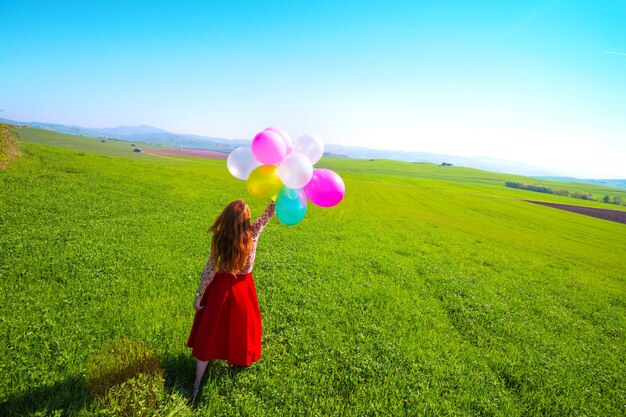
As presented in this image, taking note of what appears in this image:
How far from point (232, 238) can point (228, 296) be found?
0.94 metres

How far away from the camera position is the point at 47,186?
16.2 m

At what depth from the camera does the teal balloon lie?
4559 millimetres

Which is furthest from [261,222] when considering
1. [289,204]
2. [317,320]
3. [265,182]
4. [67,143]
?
[67,143]

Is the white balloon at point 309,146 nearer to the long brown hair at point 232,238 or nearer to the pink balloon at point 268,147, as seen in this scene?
the pink balloon at point 268,147

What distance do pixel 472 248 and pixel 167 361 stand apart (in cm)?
1659

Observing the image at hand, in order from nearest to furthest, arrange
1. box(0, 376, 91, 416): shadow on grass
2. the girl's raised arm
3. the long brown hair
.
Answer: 1. box(0, 376, 91, 416): shadow on grass
2. the long brown hair
3. the girl's raised arm

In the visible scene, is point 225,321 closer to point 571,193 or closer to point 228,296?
point 228,296

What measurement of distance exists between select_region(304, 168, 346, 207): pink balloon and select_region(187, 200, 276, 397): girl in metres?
0.81

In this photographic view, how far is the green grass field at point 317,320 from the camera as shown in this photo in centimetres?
457

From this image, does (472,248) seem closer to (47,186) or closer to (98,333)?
(98,333)

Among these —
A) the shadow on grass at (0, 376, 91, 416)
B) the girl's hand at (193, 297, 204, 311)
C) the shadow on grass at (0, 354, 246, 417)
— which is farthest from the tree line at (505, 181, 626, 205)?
the shadow on grass at (0, 376, 91, 416)

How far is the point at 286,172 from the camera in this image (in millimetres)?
4266

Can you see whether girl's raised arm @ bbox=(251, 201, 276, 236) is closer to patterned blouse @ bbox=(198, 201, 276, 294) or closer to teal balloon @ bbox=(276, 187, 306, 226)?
patterned blouse @ bbox=(198, 201, 276, 294)

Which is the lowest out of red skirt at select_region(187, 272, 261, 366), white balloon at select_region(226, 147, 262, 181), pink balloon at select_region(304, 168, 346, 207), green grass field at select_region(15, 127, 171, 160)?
red skirt at select_region(187, 272, 261, 366)
